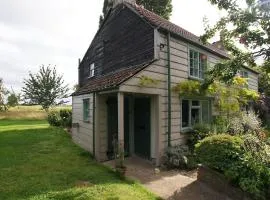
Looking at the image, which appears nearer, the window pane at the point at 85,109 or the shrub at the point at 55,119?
the window pane at the point at 85,109

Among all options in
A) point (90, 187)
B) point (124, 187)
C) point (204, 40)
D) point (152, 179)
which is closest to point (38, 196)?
point (90, 187)

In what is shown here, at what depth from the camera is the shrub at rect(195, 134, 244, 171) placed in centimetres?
671

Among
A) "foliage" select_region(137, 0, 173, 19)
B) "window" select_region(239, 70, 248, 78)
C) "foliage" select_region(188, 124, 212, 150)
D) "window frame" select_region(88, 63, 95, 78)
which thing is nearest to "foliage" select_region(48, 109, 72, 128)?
"window frame" select_region(88, 63, 95, 78)

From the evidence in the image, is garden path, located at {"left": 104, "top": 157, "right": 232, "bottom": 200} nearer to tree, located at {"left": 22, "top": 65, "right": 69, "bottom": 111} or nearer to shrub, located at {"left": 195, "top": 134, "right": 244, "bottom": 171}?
shrub, located at {"left": 195, "top": 134, "right": 244, "bottom": 171}

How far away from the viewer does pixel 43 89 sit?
4603cm

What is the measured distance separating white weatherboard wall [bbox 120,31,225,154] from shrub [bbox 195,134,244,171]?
10.2 ft

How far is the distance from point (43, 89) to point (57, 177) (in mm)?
40326

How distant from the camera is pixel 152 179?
27.6 ft

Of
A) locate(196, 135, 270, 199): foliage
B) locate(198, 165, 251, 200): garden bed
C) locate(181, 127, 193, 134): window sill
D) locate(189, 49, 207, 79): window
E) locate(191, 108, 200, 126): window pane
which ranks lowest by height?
locate(198, 165, 251, 200): garden bed

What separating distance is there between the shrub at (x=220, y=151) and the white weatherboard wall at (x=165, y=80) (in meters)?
3.10

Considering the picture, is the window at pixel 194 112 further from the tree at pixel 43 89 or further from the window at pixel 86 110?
the tree at pixel 43 89

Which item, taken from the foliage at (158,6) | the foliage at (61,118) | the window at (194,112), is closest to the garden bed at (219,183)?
the window at (194,112)

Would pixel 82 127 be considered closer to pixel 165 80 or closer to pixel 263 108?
pixel 165 80

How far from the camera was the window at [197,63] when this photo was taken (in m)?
12.7
